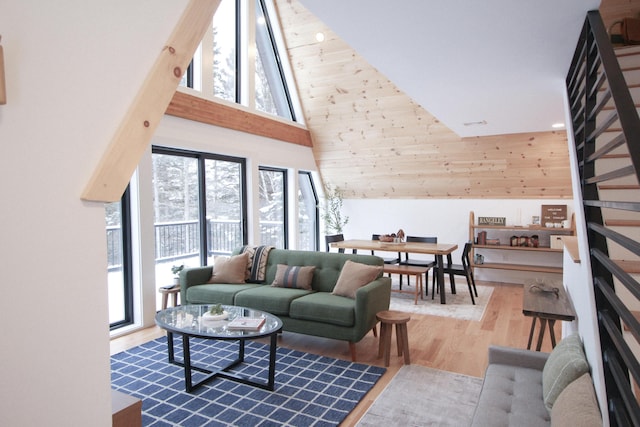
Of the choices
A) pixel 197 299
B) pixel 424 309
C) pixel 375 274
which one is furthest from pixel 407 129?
pixel 197 299

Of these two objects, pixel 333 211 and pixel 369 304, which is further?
pixel 333 211

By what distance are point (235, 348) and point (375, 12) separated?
318cm

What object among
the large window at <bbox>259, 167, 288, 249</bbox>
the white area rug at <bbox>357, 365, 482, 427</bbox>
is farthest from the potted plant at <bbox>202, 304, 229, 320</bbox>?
the large window at <bbox>259, 167, 288, 249</bbox>

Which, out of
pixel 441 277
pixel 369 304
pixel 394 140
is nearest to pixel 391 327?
pixel 369 304

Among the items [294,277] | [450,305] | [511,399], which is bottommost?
[450,305]

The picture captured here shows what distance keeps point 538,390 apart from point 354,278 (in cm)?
200

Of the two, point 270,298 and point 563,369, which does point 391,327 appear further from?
point 563,369

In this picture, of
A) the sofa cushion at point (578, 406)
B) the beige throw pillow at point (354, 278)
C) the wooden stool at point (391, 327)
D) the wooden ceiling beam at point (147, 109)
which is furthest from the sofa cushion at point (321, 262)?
the wooden ceiling beam at point (147, 109)

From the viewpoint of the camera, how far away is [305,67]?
21.2 ft

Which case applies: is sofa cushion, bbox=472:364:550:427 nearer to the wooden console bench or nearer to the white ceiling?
the white ceiling

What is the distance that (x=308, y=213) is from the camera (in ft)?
27.8

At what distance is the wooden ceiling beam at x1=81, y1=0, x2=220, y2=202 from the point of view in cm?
115

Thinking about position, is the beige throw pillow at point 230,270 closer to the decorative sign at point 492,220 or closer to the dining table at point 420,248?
the dining table at point 420,248

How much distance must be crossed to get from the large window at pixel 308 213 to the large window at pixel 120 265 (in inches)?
149
